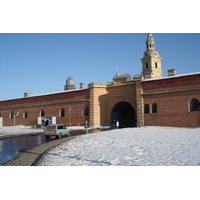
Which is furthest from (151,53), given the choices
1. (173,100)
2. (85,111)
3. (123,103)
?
(173,100)

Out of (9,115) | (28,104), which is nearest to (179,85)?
(28,104)

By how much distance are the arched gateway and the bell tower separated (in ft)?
66.8

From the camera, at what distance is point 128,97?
2831cm

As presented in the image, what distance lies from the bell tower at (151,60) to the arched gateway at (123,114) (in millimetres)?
20367

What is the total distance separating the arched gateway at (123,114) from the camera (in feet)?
104

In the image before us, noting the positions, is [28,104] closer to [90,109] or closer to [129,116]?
[90,109]

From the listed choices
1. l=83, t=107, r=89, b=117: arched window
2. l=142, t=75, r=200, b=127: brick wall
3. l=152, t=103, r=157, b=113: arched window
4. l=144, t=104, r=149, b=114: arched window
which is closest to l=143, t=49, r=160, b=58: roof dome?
l=83, t=107, r=89, b=117: arched window

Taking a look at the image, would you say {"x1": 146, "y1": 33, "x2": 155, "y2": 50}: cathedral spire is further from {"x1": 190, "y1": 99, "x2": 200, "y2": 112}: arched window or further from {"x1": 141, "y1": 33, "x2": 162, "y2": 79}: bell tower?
{"x1": 190, "y1": 99, "x2": 200, "y2": 112}: arched window

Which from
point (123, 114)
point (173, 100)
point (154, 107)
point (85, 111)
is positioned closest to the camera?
point (173, 100)

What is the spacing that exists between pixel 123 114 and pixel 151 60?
77.2 ft

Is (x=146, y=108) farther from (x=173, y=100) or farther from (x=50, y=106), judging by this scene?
(x=50, y=106)

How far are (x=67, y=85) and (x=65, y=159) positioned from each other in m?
58.4

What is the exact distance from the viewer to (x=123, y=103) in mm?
31891

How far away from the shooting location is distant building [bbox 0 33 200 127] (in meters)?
22.6
